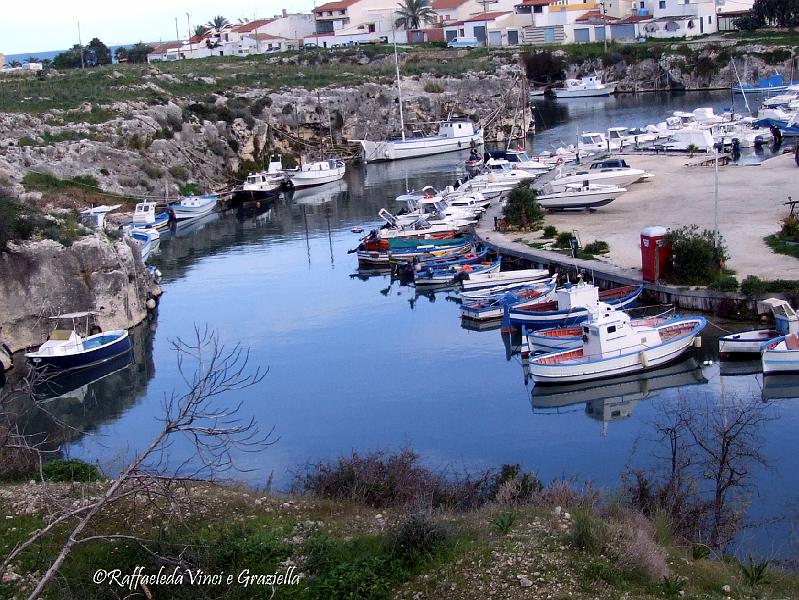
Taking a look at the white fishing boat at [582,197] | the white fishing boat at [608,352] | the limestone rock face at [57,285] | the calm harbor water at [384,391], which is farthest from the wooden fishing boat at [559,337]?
the white fishing boat at [582,197]

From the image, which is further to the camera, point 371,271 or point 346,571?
point 371,271

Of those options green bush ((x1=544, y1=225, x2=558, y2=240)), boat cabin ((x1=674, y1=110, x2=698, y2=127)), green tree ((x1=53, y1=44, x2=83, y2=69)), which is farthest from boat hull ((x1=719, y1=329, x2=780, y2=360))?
green tree ((x1=53, y1=44, x2=83, y2=69))

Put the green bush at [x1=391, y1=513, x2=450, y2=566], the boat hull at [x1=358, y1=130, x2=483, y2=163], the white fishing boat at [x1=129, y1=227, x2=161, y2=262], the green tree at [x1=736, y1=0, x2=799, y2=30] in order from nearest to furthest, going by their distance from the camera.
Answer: the green bush at [x1=391, y1=513, x2=450, y2=566]
the white fishing boat at [x1=129, y1=227, x2=161, y2=262]
the boat hull at [x1=358, y1=130, x2=483, y2=163]
the green tree at [x1=736, y1=0, x2=799, y2=30]

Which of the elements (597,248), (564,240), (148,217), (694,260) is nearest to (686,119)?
(564,240)

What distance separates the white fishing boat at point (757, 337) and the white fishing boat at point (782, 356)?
0.82 meters

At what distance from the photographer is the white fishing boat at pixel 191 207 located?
4816 cm

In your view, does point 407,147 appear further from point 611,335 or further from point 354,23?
point 354,23

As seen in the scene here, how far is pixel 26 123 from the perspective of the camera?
170 feet

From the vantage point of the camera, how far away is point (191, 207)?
159 feet

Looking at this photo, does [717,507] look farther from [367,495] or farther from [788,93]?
[788,93]

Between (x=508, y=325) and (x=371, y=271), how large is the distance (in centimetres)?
997

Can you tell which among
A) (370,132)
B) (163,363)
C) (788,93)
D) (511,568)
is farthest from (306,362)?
(788,93)

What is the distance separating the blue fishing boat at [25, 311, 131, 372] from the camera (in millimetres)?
25312

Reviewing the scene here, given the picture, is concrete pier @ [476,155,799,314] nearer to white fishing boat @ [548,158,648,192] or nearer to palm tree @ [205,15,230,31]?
white fishing boat @ [548,158,648,192]
